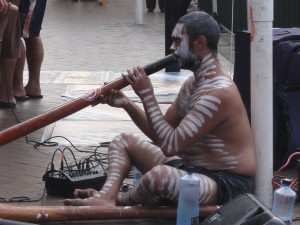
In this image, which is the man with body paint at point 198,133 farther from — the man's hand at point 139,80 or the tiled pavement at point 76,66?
the tiled pavement at point 76,66

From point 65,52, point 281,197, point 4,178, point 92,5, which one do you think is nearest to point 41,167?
point 4,178

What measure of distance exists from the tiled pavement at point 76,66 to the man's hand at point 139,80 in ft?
2.48

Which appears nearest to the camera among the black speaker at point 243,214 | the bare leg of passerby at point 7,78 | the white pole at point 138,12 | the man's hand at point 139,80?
the black speaker at point 243,214

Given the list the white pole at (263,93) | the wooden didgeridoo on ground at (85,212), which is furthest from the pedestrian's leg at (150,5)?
the wooden didgeridoo on ground at (85,212)

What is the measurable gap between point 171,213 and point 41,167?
1.62m

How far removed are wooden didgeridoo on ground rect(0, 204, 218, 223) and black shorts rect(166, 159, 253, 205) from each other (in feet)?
0.29

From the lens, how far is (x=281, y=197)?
4.93 meters

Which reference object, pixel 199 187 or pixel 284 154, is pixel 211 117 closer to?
pixel 199 187

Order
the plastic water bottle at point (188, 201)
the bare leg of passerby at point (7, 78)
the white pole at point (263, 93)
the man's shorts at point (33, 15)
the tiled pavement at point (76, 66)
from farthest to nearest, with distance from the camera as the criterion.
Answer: the man's shorts at point (33, 15) → the bare leg of passerby at point (7, 78) → the tiled pavement at point (76, 66) → the white pole at point (263, 93) → the plastic water bottle at point (188, 201)

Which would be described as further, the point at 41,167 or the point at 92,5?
the point at 92,5

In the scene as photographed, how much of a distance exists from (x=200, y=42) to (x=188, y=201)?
92 centimetres

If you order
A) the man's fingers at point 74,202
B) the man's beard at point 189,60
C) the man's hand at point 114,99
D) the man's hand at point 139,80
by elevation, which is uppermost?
the man's beard at point 189,60

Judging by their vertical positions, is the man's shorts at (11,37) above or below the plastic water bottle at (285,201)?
above

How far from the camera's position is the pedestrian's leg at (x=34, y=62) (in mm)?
8953
